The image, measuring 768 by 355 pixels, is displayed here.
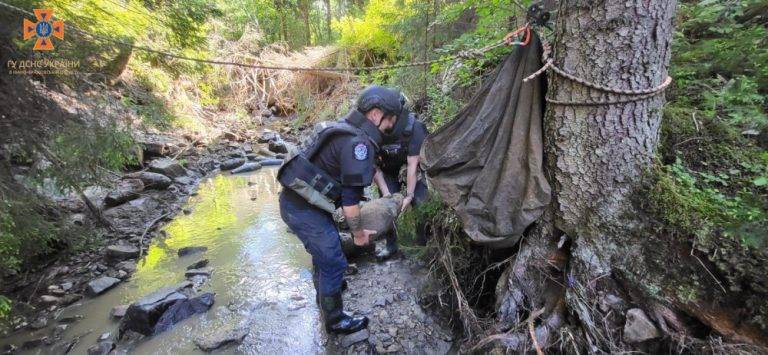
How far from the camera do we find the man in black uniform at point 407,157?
3.89 metres

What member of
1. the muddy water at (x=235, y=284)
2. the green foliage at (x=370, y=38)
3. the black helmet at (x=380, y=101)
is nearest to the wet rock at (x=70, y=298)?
the muddy water at (x=235, y=284)

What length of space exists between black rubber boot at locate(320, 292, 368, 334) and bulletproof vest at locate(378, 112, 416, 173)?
1.61 metres

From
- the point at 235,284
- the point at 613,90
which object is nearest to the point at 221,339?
the point at 235,284

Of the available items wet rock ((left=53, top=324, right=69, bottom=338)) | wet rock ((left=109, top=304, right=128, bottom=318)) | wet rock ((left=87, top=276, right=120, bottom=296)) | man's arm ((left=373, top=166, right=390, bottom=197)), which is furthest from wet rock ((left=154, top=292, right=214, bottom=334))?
man's arm ((left=373, top=166, right=390, bottom=197))

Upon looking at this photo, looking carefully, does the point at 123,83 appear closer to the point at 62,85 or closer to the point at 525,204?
the point at 62,85

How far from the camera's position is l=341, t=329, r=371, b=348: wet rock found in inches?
124

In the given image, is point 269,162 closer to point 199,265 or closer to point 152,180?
point 152,180

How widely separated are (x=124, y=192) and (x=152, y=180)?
0.74 metres

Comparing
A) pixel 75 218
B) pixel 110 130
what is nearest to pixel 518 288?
pixel 110 130

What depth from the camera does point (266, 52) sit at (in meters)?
13.5

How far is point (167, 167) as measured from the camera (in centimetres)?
750

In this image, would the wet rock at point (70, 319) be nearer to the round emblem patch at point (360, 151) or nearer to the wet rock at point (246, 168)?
the round emblem patch at point (360, 151)

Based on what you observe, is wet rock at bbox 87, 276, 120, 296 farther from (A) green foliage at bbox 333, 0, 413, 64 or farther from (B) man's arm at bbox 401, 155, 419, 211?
(A) green foliage at bbox 333, 0, 413, 64

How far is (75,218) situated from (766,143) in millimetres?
7235
